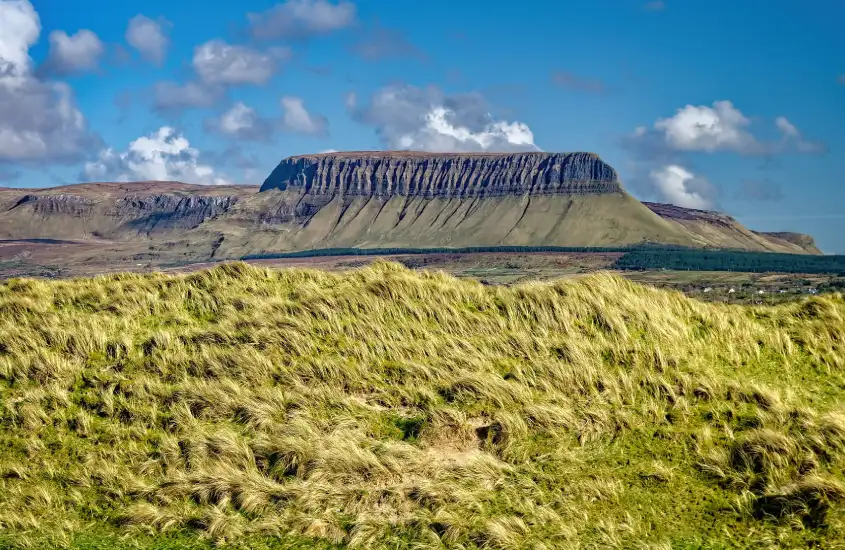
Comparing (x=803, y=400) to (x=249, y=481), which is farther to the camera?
(x=803, y=400)

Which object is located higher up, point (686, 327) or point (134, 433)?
point (686, 327)

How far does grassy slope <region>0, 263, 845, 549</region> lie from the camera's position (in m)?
8.97

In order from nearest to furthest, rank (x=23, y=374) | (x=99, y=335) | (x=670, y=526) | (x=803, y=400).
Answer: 1. (x=670, y=526)
2. (x=803, y=400)
3. (x=23, y=374)
4. (x=99, y=335)

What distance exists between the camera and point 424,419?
1102 cm

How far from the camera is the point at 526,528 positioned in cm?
868

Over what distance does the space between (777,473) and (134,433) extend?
9.00 m

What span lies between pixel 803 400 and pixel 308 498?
7.46 metres

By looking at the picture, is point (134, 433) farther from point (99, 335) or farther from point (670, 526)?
point (670, 526)

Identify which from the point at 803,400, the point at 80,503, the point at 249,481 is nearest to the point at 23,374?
the point at 80,503

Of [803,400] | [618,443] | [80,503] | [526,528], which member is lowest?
[80,503]

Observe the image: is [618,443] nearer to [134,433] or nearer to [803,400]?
[803,400]

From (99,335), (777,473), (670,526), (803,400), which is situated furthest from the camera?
(99,335)

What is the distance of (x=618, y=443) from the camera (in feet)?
34.2

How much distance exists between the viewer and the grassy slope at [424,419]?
8.97 m
